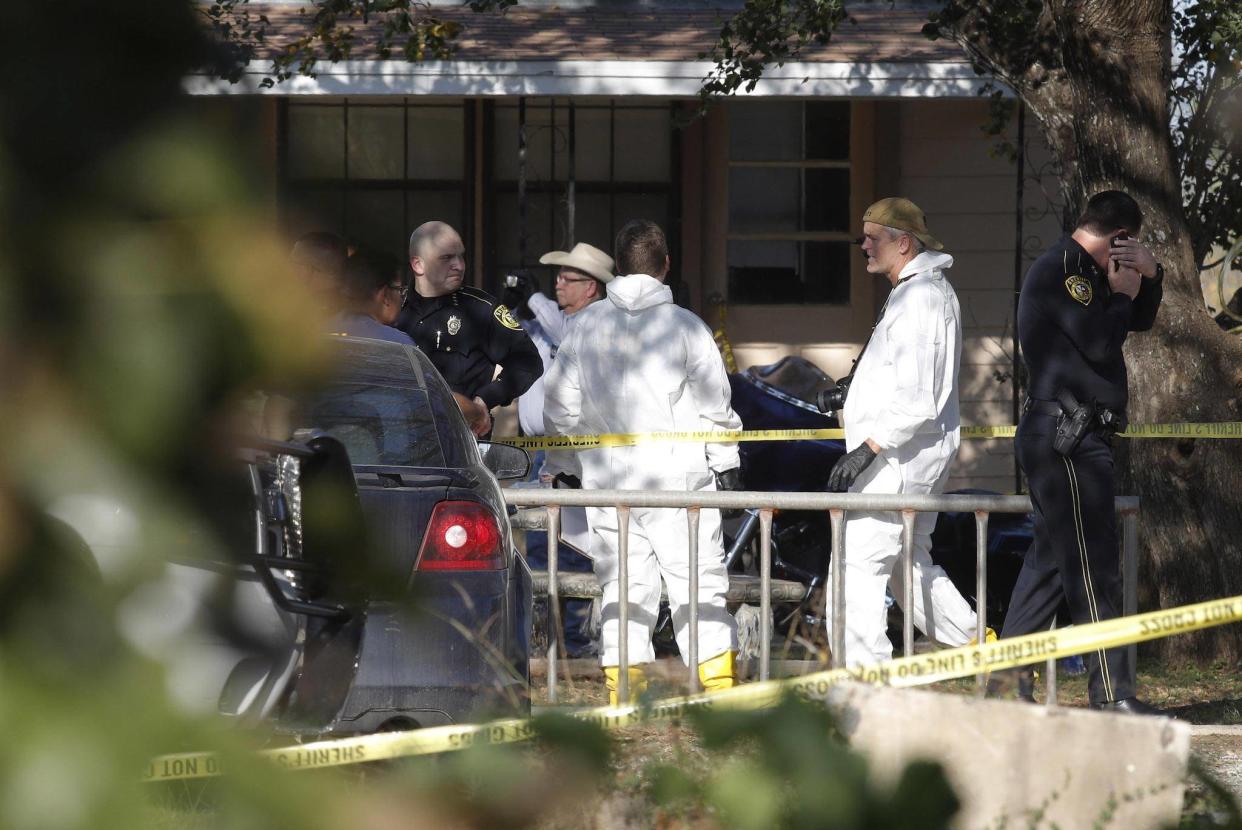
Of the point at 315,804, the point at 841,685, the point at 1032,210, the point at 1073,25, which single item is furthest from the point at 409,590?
the point at 1032,210

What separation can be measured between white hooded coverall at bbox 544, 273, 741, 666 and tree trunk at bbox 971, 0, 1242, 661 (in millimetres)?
1878

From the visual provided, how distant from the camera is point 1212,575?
6.67 metres

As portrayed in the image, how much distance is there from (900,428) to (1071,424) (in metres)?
0.78

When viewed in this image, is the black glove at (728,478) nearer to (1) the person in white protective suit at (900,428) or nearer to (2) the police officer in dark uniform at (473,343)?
(1) the person in white protective suit at (900,428)

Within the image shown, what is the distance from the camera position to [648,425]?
20.2 feet

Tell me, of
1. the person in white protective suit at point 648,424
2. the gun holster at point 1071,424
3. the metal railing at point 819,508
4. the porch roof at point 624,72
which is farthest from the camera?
the porch roof at point 624,72

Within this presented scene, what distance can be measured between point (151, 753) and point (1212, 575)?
266 inches

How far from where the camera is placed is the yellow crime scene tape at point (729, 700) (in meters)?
0.59

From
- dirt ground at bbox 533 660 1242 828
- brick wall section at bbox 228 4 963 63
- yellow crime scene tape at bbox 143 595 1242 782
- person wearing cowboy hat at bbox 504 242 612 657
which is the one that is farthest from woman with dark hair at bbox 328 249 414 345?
brick wall section at bbox 228 4 963 63

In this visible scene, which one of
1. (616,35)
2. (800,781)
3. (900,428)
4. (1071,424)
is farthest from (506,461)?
(616,35)

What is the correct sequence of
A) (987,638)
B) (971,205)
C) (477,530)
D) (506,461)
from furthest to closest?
1. (971,205)
2. (987,638)
3. (506,461)
4. (477,530)

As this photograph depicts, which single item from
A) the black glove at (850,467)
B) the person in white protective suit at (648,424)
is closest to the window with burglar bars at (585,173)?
the person in white protective suit at (648,424)

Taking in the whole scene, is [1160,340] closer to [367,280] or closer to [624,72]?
[624,72]

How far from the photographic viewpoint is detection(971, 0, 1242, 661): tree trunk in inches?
257
